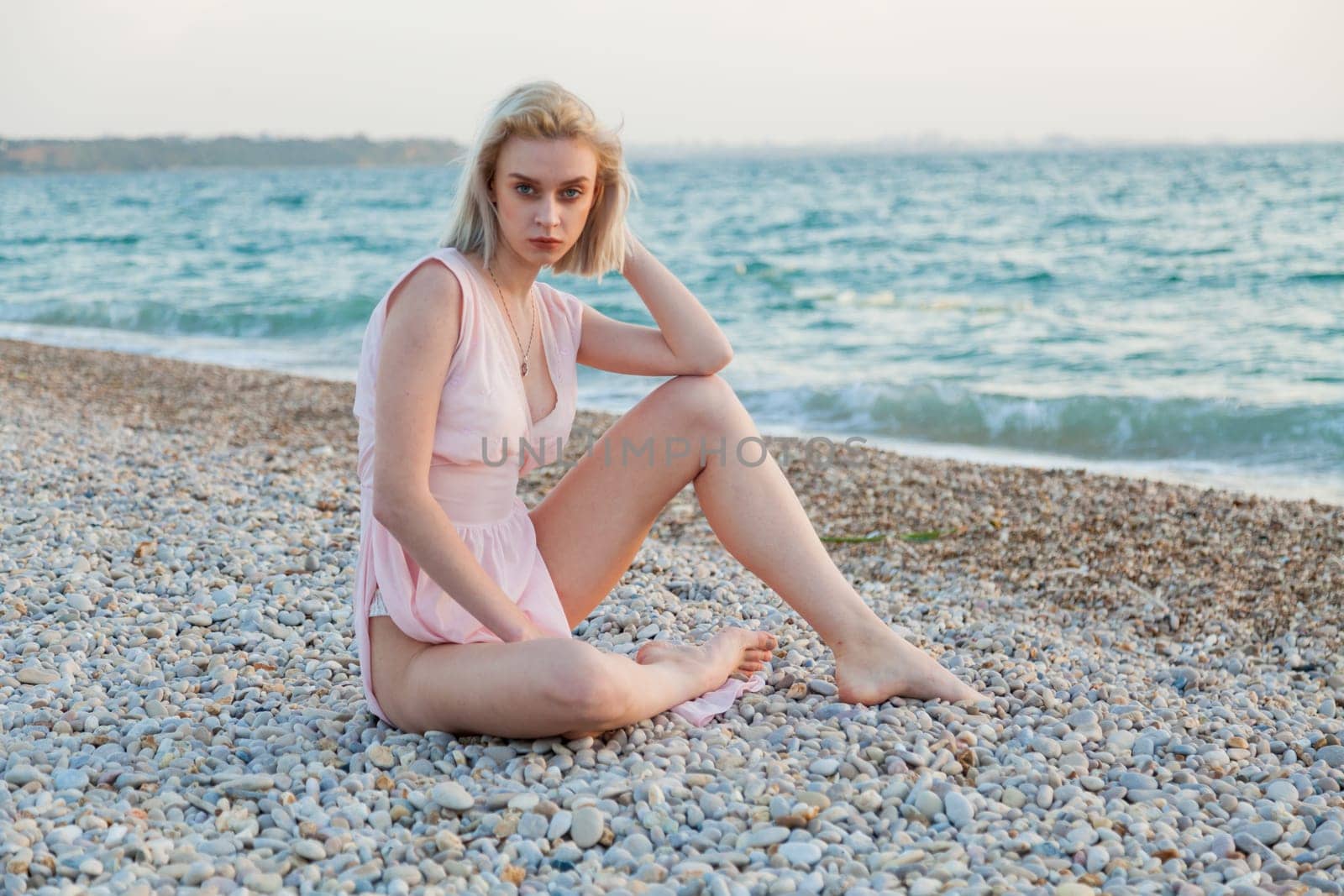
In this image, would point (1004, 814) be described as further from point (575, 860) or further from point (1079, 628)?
point (1079, 628)

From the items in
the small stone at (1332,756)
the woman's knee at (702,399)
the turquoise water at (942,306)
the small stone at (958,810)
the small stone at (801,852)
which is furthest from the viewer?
the turquoise water at (942,306)

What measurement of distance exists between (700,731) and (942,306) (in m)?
12.7

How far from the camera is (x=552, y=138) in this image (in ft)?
9.04

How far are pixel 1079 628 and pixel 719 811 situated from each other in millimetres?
2624

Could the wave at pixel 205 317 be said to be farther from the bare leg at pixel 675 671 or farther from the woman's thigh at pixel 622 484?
the bare leg at pixel 675 671

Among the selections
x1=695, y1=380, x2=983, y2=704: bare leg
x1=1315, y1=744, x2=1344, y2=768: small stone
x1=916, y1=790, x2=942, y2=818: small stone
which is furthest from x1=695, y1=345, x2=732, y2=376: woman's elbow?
x1=1315, y1=744, x2=1344, y2=768: small stone

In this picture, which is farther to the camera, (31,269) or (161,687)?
(31,269)

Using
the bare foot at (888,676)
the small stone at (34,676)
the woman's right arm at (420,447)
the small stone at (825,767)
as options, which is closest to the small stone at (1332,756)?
the bare foot at (888,676)

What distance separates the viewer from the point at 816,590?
3.15 meters

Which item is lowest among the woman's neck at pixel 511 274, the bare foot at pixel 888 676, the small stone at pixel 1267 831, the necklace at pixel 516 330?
the small stone at pixel 1267 831

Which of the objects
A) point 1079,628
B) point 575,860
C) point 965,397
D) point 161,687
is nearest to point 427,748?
point 575,860

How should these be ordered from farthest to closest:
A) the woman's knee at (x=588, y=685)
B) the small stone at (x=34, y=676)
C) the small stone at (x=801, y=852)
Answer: the small stone at (x=34, y=676)
the woman's knee at (x=588, y=685)
the small stone at (x=801, y=852)

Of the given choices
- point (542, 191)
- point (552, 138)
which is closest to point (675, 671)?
point (542, 191)

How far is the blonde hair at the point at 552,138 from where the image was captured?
2.74 meters
